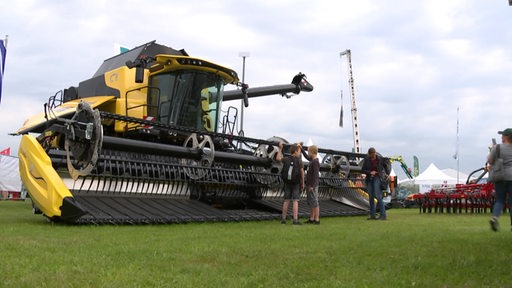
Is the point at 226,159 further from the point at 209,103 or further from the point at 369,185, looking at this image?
the point at 369,185

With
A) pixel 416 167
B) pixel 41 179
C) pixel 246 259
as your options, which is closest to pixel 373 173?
pixel 41 179

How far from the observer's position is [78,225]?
7.69 m

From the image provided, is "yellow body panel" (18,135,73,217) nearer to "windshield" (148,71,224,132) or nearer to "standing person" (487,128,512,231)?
"windshield" (148,71,224,132)

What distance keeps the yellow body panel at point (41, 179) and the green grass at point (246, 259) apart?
66 cm

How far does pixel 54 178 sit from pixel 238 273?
4799 mm

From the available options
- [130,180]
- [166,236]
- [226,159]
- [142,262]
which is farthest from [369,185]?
[142,262]

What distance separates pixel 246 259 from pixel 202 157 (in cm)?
513

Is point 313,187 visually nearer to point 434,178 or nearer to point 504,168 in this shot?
point 504,168

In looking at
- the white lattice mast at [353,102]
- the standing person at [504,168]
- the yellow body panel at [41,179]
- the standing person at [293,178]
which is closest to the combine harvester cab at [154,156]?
the yellow body panel at [41,179]

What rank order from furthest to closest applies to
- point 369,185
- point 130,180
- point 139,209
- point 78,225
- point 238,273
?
point 369,185 < point 130,180 < point 139,209 < point 78,225 < point 238,273

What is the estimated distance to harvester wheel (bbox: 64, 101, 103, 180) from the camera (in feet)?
26.0

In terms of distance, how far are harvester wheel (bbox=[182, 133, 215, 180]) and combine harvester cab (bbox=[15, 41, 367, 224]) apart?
2cm

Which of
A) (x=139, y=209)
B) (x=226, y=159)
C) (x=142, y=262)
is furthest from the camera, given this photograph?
(x=226, y=159)

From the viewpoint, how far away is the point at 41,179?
798 centimetres
